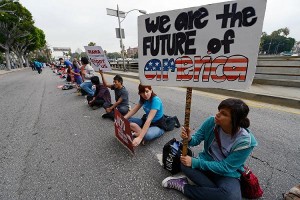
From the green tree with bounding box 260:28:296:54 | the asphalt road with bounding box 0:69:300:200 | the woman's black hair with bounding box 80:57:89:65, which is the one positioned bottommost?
the asphalt road with bounding box 0:69:300:200

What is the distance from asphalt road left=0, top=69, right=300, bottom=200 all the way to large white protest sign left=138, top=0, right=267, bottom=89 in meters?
1.28

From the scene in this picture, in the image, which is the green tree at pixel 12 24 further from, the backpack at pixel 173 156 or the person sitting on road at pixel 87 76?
the backpack at pixel 173 156

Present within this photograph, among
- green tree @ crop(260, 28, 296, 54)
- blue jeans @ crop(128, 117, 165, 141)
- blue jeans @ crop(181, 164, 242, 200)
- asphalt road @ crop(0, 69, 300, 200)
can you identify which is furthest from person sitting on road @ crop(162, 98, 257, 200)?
green tree @ crop(260, 28, 296, 54)

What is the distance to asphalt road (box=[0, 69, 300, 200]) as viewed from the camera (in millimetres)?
2059

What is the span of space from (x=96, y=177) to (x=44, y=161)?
38.7 inches

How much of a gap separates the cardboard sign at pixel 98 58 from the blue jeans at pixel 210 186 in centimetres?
380

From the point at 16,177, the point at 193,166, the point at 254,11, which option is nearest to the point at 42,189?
the point at 16,177

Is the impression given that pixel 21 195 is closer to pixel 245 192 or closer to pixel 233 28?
pixel 245 192

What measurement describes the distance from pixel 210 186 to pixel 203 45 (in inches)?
53.1

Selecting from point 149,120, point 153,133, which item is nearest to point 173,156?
point 149,120

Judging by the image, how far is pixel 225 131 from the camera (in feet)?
5.66

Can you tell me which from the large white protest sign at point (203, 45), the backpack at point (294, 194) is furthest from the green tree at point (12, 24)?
the backpack at point (294, 194)

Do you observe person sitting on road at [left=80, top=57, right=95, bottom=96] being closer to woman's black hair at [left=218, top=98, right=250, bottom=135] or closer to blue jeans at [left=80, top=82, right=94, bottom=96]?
blue jeans at [left=80, top=82, right=94, bottom=96]

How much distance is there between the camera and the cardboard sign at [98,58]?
4898mm
